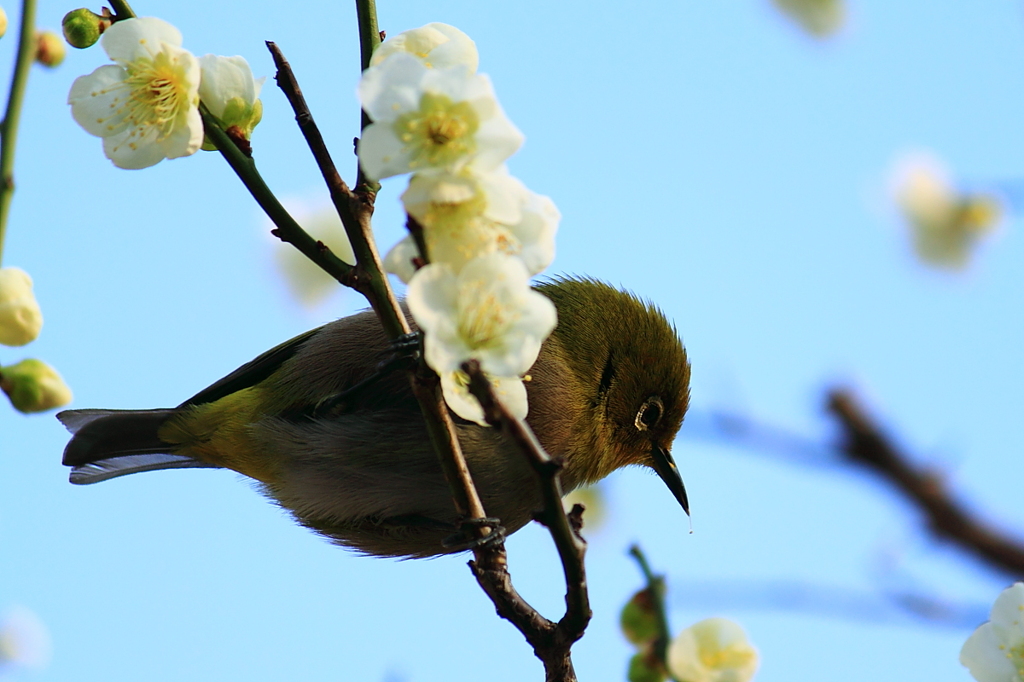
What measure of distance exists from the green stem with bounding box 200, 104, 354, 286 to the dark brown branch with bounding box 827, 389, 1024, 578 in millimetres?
1181

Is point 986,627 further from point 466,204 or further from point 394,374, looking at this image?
point 394,374

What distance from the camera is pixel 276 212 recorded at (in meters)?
1.97

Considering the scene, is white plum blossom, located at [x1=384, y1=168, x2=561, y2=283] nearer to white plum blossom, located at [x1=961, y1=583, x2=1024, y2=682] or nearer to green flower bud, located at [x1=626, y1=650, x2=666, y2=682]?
green flower bud, located at [x1=626, y1=650, x2=666, y2=682]

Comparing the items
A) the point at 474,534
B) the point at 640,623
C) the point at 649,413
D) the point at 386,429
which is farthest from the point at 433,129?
the point at 649,413

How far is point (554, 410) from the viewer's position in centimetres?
A: 404

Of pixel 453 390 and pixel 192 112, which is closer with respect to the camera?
pixel 453 390

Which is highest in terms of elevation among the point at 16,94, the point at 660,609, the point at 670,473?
the point at 16,94

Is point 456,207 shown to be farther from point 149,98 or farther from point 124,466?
point 124,466

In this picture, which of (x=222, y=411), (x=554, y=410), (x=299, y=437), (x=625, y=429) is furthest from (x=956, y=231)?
(x=222, y=411)

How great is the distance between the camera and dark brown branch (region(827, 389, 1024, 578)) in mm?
1104

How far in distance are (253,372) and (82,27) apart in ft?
7.37

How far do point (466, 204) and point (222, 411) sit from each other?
9.61 ft

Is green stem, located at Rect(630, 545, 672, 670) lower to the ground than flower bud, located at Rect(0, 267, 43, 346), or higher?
lower

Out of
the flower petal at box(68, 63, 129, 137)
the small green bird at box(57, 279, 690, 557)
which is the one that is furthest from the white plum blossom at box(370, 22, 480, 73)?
the small green bird at box(57, 279, 690, 557)
